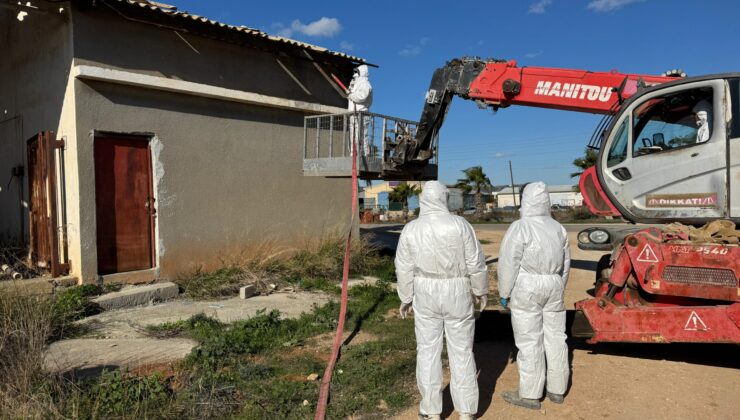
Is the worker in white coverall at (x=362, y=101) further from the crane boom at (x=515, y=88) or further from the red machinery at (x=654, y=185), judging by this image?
the red machinery at (x=654, y=185)

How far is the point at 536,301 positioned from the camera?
4113mm

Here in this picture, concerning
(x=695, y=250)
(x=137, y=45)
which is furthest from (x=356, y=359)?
(x=137, y=45)

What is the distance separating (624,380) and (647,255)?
46.6 inches

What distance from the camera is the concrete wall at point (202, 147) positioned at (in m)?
7.20

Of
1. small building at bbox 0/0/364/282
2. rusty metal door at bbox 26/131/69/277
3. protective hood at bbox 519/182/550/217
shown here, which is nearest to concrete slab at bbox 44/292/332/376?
small building at bbox 0/0/364/282

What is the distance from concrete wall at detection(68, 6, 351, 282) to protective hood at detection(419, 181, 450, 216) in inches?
215

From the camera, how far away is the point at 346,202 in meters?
11.1

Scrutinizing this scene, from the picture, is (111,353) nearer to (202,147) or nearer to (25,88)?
(202,147)

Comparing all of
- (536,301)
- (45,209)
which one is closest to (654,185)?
(536,301)

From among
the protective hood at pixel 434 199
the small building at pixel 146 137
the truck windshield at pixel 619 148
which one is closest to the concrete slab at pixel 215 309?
the small building at pixel 146 137

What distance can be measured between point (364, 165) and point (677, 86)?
4228mm

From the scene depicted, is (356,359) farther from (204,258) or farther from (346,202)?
(346,202)

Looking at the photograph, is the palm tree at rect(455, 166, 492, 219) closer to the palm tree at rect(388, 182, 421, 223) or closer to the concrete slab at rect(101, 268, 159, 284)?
the palm tree at rect(388, 182, 421, 223)

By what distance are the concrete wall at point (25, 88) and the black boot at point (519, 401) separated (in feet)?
22.5
